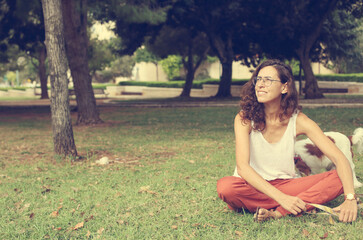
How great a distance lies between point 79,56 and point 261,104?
32.2 ft

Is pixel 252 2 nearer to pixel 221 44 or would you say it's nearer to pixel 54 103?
pixel 221 44

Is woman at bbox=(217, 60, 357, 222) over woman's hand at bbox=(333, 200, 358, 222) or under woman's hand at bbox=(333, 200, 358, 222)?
over

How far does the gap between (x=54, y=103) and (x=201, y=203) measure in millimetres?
3907

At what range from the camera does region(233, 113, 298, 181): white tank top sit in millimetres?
4156

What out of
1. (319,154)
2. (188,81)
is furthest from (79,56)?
(188,81)

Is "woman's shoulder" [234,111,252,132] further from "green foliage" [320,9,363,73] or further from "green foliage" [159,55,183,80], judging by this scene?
"green foliage" [159,55,183,80]

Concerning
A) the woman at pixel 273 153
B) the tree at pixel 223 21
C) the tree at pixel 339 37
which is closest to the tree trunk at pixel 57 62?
the woman at pixel 273 153

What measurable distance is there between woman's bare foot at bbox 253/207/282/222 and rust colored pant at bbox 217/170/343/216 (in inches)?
2.2

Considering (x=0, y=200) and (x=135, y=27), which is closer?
(x=0, y=200)

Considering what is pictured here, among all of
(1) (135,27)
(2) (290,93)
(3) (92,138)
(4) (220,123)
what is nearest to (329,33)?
(1) (135,27)

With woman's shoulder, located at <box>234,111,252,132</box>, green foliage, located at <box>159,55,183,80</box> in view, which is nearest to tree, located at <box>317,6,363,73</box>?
green foliage, located at <box>159,55,183,80</box>

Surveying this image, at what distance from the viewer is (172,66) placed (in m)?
54.6

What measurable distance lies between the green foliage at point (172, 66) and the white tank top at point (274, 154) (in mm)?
49868

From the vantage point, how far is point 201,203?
4.95 meters
